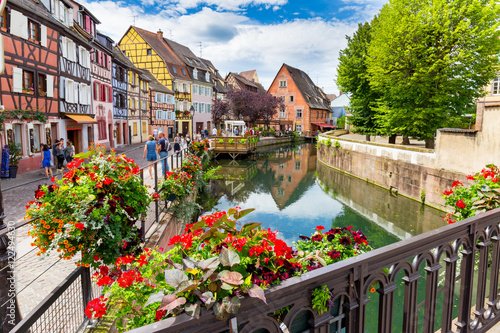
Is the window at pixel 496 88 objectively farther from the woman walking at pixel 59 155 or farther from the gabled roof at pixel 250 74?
the gabled roof at pixel 250 74

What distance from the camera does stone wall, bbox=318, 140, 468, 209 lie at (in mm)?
14078

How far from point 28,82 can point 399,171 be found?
1780 cm

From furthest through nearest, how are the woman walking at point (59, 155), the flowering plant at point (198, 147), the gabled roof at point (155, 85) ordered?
1. the gabled roof at point (155, 85)
2. the flowering plant at point (198, 147)
3. the woman walking at point (59, 155)

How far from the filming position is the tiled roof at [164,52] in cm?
4275

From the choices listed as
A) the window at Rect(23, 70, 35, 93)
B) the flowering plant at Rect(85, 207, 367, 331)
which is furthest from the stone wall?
the window at Rect(23, 70, 35, 93)

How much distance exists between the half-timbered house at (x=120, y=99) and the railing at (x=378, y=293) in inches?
1186

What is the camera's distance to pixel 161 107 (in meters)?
40.6

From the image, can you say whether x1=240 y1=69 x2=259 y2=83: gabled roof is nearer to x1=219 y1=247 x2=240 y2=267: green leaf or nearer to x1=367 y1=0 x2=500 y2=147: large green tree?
x1=367 y1=0 x2=500 y2=147: large green tree

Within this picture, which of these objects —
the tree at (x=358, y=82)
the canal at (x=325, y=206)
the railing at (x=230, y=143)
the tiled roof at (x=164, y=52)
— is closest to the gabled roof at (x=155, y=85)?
the tiled roof at (x=164, y=52)

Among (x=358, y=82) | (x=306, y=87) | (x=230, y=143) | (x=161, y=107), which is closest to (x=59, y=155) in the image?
(x=230, y=143)

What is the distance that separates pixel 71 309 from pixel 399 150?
54.5 ft

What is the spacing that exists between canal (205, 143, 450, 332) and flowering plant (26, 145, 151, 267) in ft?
15.8

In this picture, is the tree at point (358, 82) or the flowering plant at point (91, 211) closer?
the flowering plant at point (91, 211)

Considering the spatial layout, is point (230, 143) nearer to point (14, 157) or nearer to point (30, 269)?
point (14, 157)
